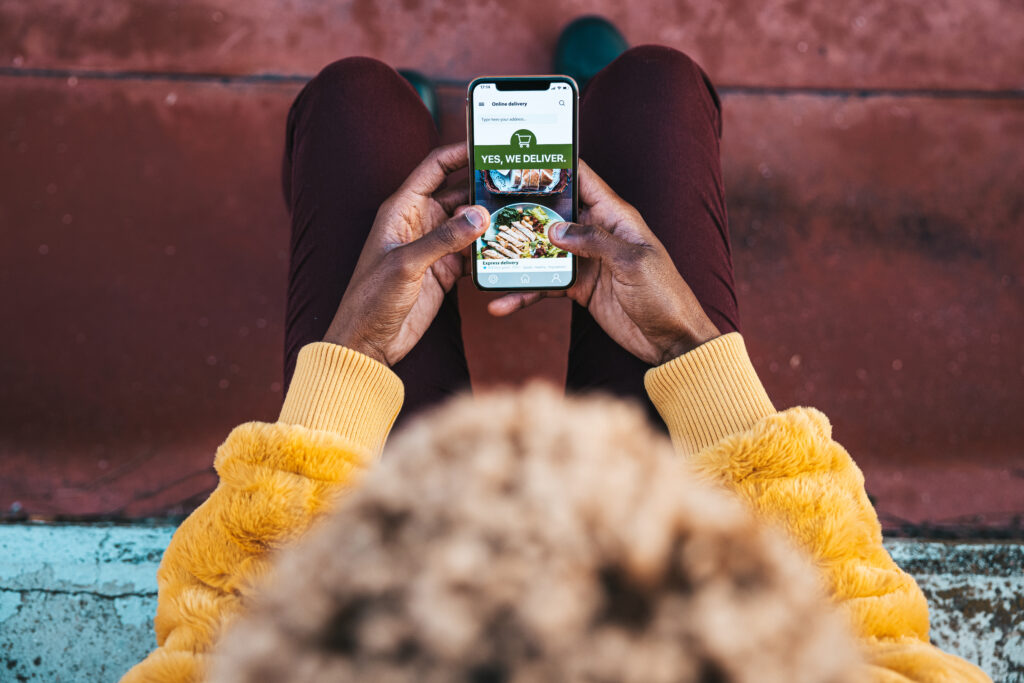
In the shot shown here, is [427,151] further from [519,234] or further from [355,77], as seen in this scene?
[519,234]

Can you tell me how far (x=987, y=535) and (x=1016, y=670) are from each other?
0.31 metres

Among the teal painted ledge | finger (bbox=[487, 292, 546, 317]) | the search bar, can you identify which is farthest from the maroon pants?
the teal painted ledge

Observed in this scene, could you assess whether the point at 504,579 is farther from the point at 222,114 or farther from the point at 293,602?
the point at 222,114

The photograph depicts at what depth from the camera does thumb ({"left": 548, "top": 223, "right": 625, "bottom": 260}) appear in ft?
3.43

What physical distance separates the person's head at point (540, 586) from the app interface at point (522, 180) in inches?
30.3

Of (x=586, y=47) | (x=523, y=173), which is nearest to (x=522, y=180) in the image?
(x=523, y=173)

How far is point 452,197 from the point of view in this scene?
1197 millimetres

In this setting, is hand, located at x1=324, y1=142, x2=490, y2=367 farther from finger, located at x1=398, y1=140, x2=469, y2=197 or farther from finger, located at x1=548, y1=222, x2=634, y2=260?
finger, located at x1=548, y1=222, x2=634, y2=260

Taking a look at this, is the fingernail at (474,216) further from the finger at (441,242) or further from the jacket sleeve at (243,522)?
the jacket sleeve at (243,522)

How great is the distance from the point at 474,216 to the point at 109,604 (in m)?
1.27

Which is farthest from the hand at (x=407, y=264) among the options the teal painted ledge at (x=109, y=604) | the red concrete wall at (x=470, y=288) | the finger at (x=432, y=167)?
the teal painted ledge at (x=109, y=604)

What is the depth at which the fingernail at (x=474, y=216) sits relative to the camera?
3.38 ft

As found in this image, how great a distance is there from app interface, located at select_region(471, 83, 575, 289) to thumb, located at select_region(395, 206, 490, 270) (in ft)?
0.33

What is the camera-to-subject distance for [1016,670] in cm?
149
